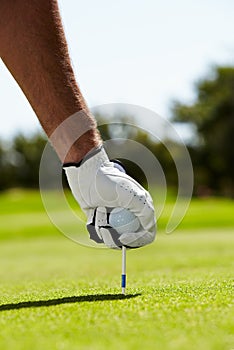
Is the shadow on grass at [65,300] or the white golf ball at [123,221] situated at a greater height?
the white golf ball at [123,221]

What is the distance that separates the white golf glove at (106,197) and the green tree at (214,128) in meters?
50.0

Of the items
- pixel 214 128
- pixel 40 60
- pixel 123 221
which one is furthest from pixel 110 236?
pixel 214 128

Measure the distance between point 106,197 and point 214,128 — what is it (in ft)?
177

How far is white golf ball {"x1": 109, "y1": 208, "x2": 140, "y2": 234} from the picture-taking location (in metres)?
2.58

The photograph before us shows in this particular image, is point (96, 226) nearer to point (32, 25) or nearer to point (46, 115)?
point (46, 115)

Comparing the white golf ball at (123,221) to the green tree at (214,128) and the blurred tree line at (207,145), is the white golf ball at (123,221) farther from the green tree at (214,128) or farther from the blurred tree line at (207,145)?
the green tree at (214,128)

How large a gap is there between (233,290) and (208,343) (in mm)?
973

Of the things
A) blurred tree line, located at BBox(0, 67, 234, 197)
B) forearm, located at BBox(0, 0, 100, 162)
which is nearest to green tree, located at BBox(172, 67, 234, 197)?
blurred tree line, located at BBox(0, 67, 234, 197)

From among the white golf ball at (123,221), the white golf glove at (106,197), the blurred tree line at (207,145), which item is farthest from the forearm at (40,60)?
the blurred tree line at (207,145)

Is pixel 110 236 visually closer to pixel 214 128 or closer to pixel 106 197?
pixel 106 197

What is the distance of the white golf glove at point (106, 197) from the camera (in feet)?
8.30

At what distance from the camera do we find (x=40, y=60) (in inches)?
95.7

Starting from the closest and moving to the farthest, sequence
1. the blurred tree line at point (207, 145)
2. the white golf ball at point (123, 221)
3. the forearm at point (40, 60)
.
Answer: the forearm at point (40, 60) → the white golf ball at point (123, 221) → the blurred tree line at point (207, 145)

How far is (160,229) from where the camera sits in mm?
16016
